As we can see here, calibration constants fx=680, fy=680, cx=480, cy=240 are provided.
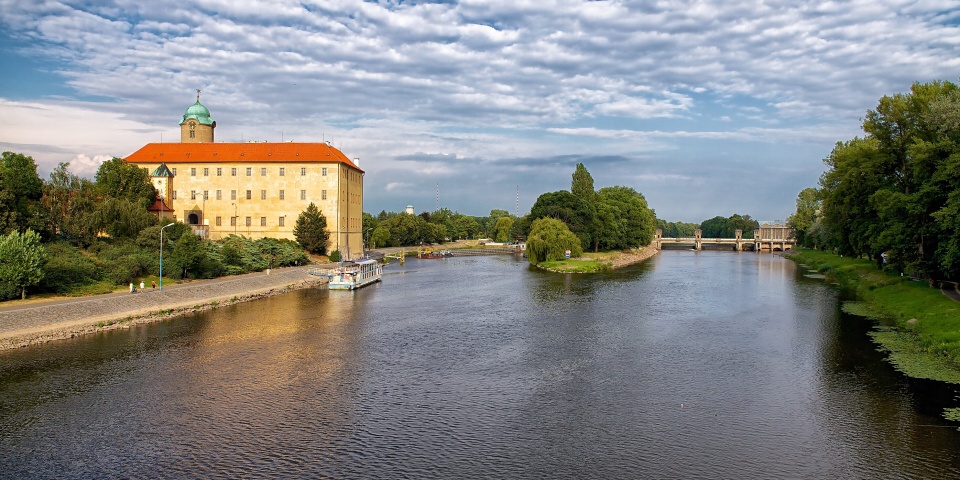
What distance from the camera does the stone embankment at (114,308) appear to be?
31297 mm

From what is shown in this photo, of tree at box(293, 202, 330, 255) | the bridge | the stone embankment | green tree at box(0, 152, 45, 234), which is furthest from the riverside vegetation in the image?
the bridge

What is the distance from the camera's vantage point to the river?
690 inches

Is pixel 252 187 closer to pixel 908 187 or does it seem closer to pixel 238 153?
pixel 238 153

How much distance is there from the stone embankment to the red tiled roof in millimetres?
32908

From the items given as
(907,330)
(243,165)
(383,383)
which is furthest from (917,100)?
(243,165)

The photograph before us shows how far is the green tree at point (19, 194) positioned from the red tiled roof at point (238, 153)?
32544 mm

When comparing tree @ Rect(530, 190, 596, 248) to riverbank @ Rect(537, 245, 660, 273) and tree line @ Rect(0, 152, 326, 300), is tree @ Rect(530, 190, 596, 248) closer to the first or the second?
riverbank @ Rect(537, 245, 660, 273)

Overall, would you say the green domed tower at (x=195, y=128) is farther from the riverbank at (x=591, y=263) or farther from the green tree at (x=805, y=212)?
the green tree at (x=805, y=212)

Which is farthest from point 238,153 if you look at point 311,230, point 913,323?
point 913,323

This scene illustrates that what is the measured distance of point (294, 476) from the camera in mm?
16594

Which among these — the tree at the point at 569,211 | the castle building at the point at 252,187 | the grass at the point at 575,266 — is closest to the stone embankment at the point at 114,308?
the castle building at the point at 252,187

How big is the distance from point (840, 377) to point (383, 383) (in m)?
17.4

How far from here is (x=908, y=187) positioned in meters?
46.9

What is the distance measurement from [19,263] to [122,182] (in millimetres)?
41144
